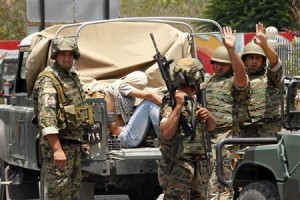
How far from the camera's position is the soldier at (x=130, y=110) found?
32.6 feet

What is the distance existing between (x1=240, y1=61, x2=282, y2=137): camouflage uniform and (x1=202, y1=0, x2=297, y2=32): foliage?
72.4 feet

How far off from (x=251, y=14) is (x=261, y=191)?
24.8 meters

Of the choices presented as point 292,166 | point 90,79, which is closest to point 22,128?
point 90,79

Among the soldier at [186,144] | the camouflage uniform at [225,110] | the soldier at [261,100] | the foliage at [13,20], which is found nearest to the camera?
the soldier at [186,144]

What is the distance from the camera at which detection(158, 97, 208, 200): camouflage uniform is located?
8158mm

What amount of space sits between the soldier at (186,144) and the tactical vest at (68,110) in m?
1.08

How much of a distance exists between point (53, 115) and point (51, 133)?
0.61 ft

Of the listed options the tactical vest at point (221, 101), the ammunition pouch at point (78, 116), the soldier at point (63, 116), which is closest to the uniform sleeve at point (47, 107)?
the soldier at point (63, 116)

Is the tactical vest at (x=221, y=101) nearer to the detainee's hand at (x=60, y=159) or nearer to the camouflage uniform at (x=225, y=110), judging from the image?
the camouflage uniform at (x=225, y=110)

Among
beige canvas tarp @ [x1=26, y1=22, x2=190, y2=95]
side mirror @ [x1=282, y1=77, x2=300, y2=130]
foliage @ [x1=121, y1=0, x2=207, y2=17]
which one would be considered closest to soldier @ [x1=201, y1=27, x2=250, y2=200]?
beige canvas tarp @ [x1=26, y1=22, x2=190, y2=95]

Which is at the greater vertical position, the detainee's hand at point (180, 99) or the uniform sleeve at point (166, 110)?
the detainee's hand at point (180, 99)

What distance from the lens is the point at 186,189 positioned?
817cm

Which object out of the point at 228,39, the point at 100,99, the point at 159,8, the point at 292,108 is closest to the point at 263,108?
the point at 228,39

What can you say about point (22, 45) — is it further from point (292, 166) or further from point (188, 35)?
point (292, 166)
